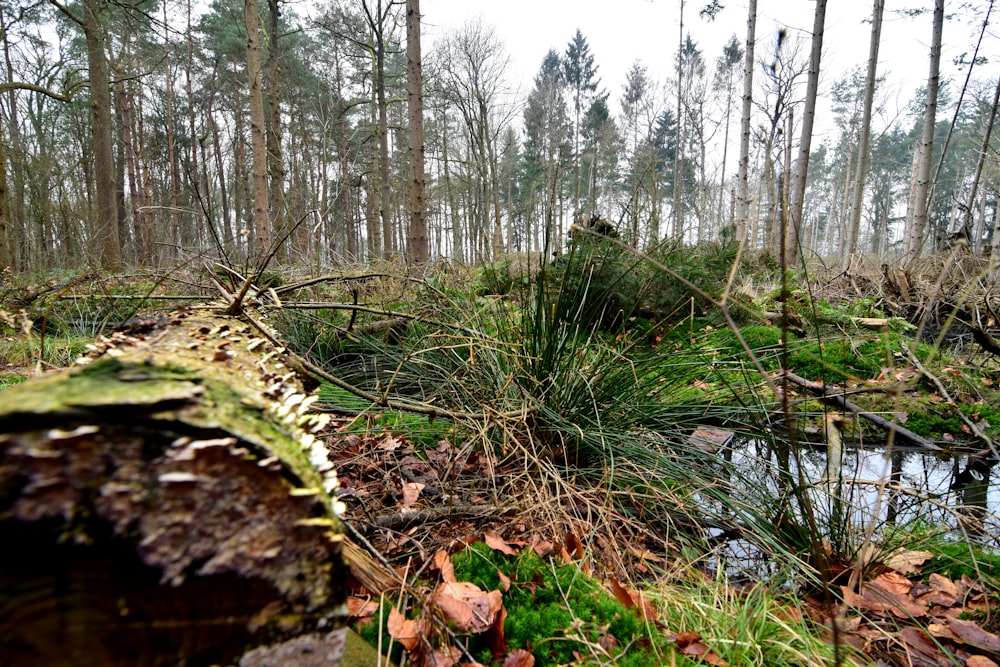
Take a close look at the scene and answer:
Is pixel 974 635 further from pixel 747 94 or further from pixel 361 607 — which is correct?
pixel 747 94

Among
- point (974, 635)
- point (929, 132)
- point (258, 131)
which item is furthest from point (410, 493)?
point (929, 132)

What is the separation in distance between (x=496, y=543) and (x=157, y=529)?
42.2 inches

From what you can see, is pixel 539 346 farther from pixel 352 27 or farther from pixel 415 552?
pixel 352 27

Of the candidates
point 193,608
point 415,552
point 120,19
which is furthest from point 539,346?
point 120,19

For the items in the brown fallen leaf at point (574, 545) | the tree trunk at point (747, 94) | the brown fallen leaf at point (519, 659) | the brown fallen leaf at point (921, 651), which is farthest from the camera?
the tree trunk at point (747, 94)

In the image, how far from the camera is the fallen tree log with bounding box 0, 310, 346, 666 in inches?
19.4

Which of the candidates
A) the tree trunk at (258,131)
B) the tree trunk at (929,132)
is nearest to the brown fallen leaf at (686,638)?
the tree trunk at (258,131)

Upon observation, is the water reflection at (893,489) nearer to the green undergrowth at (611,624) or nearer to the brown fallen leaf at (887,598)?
the brown fallen leaf at (887,598)

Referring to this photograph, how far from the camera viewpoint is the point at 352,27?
1345 cm

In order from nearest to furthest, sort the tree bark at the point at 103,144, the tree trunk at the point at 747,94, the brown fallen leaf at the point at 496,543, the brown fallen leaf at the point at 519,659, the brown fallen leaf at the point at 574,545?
the brown fallen leaf at the point at 519,659 → the brown fallen leaf at the point at 496,543 → the brown fallen leaf at the point at 574,545 → the tree bark at the point at 103,144 → the tree trunk at the point at 747,94

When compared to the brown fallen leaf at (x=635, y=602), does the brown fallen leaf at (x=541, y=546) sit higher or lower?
higher

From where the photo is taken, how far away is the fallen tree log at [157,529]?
492 millimetres

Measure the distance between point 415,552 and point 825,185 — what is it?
46.9 metres

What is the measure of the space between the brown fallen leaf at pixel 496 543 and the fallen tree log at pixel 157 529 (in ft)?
2.64
